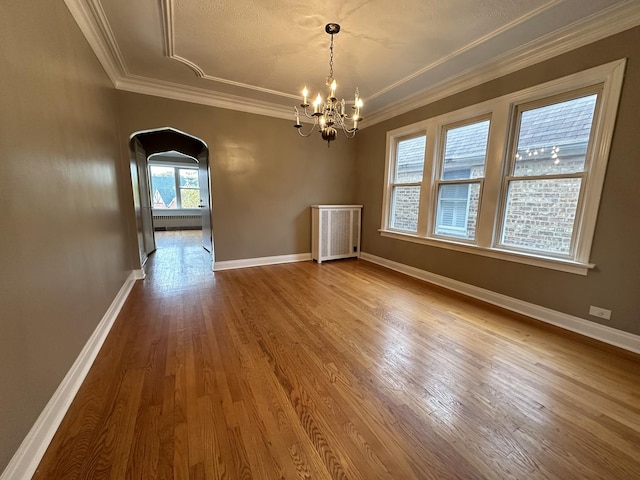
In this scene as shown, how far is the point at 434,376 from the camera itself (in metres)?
1.82

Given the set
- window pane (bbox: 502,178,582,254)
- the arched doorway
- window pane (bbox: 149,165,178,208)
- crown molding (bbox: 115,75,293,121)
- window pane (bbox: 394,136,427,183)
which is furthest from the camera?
window pane (bbox: 149,165,178,208)

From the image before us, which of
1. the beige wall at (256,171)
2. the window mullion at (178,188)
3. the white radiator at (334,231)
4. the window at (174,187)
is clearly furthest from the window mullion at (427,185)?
the window mullion at (178,188)

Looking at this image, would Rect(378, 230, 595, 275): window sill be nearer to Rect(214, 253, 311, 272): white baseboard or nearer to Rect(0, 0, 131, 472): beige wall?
Rect(214, 253, 311, 272): white baseboard

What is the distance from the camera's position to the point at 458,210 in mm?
3494

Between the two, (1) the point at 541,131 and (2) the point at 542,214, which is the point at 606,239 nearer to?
(2) the point at 542,214

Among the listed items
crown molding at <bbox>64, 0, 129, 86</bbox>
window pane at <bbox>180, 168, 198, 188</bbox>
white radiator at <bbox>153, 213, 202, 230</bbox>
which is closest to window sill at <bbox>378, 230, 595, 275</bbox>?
crown molding at <bbox>64, 0, 129, 86</bbox>

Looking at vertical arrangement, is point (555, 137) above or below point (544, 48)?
below

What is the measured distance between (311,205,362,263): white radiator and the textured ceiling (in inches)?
80.1

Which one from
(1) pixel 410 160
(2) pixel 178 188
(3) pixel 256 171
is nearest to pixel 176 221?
(2) pixel 178 188

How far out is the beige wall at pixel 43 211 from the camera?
1127 millimetres

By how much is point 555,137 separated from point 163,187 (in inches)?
410

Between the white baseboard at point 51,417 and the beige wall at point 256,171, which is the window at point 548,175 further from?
the white baseboard at point 51,417

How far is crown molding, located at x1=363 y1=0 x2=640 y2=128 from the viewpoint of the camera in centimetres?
204

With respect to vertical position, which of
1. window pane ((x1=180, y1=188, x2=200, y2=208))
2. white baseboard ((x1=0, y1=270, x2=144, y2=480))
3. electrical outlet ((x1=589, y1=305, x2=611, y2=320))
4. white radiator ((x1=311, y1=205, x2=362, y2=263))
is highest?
window pane ((x1=180, y1=188, x2=200, y2=208))
